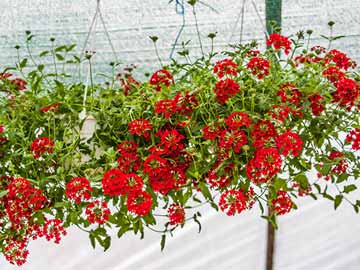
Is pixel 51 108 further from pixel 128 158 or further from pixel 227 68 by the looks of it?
pixel 227 68

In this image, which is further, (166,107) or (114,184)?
(166,107)

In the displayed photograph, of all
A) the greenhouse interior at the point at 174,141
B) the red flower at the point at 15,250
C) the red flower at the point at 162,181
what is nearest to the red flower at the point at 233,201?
the greenhouse interior at the point at 174,141

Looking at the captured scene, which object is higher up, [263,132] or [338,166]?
[263,132]

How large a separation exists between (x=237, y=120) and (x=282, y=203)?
0.82 ft

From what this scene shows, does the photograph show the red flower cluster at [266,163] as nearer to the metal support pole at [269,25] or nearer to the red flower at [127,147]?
the red flower at [127,147]

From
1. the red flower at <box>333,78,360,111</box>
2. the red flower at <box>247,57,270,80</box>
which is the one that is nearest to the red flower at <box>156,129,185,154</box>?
the red flower at <box>247,57,270,80</box>

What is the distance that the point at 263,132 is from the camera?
112 cm

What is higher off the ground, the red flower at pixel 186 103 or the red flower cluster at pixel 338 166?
the red flower at pixel 186 103

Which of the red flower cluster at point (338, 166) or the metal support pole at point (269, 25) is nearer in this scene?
the red flower cluster at point (338, 166)

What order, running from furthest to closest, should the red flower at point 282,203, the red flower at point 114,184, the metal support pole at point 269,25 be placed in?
the metal support pole at point 269,25, the red flower at point 282,203, the red flower at point 114,184

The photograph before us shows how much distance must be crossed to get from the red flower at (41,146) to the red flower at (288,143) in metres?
0.44

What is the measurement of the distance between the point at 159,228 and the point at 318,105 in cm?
137

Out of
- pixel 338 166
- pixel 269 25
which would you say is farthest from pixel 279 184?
pixel 269 25

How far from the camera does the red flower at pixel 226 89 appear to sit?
1134 mm
